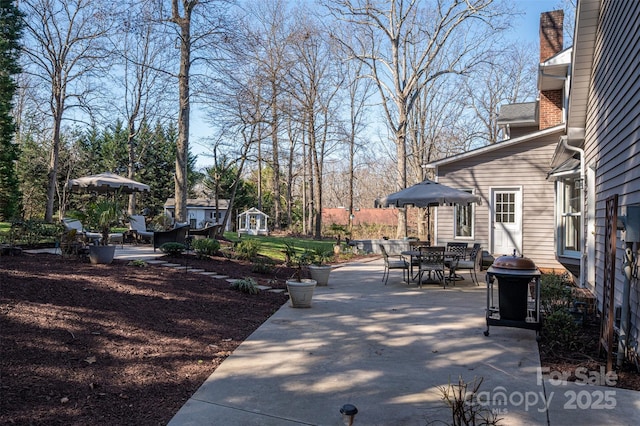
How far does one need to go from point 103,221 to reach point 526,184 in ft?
35.5

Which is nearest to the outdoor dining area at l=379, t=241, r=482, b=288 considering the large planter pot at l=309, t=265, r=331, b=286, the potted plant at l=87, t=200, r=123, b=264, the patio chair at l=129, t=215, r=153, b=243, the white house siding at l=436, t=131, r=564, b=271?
the large planter pot at l=309, t=265, r=331, b=286

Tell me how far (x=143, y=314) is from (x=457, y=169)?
34.7ft

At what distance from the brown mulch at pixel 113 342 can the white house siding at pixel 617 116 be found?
147cm

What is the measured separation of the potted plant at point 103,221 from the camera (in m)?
7.52

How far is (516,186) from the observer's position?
12344 mm

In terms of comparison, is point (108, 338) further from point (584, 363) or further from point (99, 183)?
point (99, 183)

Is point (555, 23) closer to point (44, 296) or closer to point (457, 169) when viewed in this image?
point (457, 169)

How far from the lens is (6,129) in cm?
1912

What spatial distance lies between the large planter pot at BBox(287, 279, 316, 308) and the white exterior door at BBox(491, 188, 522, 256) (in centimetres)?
802

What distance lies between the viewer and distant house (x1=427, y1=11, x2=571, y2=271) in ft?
39.4

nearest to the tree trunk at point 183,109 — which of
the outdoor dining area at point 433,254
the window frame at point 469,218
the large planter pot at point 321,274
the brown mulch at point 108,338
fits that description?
the large planter pot at point 321,274

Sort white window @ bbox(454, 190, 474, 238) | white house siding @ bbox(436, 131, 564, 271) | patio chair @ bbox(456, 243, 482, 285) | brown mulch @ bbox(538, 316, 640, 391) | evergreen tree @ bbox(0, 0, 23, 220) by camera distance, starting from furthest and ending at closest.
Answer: evergreen tree @ bbox(0, 0, 23, 220) < white window @ bbox(454, 190, 474, 238) < white house siding @ bbox(436, 131, 564, 271) < patio chair @ bbox(456, 243, 482, 285) < brown mulch @ bbox(538, 316, 640, 391)

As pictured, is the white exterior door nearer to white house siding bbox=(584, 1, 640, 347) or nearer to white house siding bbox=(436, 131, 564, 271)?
white house siding bbox=(436, 131, 564, 271)

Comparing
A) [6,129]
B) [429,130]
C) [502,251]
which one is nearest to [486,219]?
[502,251]
